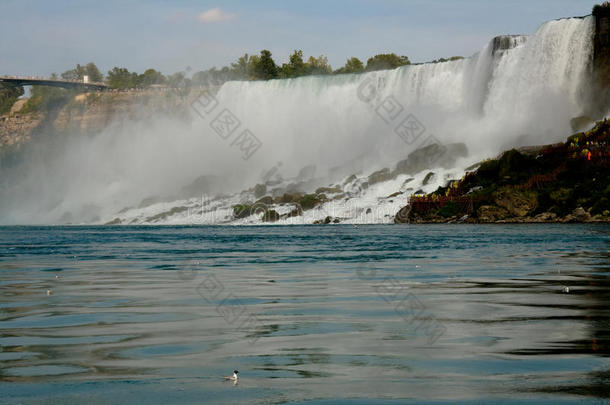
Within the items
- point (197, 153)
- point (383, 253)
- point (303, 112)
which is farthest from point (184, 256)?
point (197, 153)

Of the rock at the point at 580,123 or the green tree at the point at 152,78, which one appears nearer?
the rock at the point at 580,123

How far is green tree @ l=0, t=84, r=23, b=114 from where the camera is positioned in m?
167

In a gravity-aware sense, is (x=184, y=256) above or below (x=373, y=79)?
below

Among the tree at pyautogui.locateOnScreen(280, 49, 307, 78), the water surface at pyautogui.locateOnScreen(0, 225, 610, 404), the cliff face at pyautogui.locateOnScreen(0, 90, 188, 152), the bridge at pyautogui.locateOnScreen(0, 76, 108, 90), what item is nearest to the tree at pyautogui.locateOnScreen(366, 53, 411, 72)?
the tree at pyautogui.locateOnScreen(280, 49, 307, 78)

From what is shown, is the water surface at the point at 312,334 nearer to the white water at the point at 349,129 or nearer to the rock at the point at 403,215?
the rock at the point at 403,215

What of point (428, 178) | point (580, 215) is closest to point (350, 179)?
point (428, 178)

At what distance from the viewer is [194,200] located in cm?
7812

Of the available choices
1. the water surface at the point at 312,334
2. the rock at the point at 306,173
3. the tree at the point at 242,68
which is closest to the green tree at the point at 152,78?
the tree at the point at 242,68

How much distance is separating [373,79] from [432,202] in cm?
2953

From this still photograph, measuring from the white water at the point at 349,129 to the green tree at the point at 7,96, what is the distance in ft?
165

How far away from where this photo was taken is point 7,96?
570ft

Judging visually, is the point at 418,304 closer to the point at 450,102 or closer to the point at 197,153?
the point at 450,102

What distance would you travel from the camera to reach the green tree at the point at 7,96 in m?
167

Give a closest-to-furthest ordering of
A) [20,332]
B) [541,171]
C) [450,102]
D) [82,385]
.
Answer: [82,385] < [20,332] < [541,171] < [450,102]
